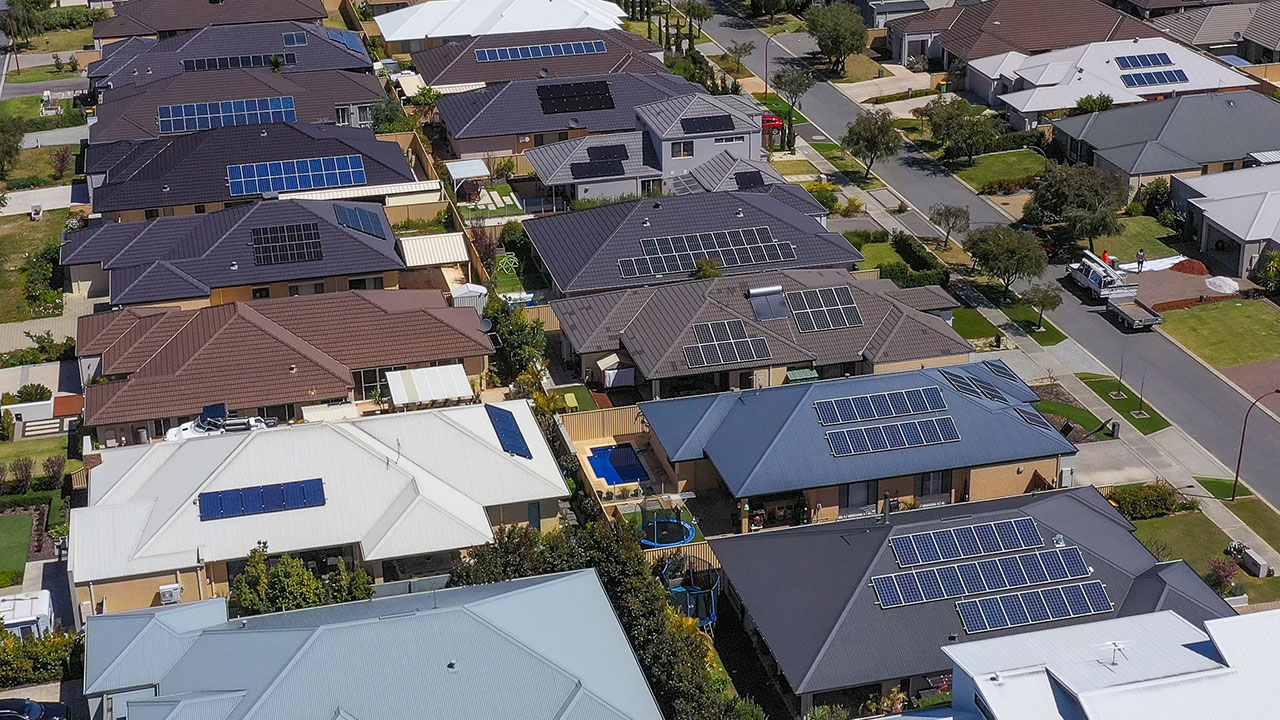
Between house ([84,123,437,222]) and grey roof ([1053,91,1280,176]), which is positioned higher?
house ([84,123,437,222])

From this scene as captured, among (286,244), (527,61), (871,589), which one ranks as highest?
(871,589)

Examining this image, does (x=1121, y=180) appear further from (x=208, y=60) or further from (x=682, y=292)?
(x=208, y=60)

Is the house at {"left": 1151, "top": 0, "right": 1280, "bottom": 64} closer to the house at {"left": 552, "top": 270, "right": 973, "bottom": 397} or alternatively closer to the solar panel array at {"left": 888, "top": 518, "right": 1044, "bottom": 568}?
the house at {"left": 552, "top": 270, "right": 973, "bottom": 397}

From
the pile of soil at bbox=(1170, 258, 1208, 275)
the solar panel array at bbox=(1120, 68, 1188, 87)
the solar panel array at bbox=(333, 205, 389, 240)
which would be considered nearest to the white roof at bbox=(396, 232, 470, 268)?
the solar panel array at bbox=(333, 205, 389, 240)

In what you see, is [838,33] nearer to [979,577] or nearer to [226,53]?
[226,53]

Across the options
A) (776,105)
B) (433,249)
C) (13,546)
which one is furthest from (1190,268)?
(13,546)

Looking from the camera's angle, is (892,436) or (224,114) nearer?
(892,436)
